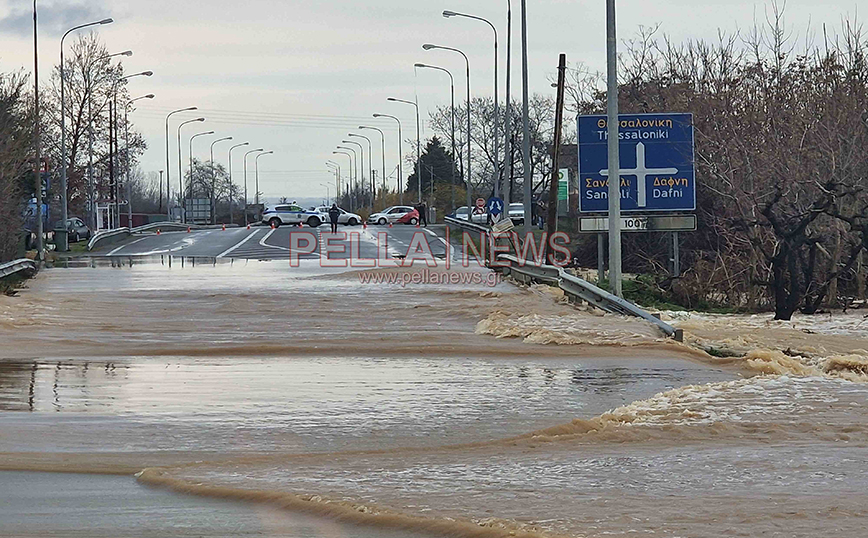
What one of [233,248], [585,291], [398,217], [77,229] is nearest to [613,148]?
[585,291]

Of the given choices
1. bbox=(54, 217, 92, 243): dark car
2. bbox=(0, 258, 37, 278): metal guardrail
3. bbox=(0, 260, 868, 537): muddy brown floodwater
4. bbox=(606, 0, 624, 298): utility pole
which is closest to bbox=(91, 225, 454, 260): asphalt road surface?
bbox=(54, 217, 92, 243): dark car

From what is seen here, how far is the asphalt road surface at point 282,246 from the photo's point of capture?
4416 cm

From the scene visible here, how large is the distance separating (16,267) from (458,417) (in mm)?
19639

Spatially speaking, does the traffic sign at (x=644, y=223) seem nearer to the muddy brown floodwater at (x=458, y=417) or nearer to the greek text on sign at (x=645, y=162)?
the greek text on sign at (x=645, y=162)

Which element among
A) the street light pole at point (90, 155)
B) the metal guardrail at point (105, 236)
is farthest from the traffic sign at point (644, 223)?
the street light pole at point (90, 155)

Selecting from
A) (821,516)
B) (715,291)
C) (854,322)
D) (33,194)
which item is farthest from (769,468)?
(33,194)

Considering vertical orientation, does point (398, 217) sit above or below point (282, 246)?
above

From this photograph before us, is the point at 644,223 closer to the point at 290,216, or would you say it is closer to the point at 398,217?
the point at 290,216

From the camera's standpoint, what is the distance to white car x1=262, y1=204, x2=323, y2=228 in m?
87.6

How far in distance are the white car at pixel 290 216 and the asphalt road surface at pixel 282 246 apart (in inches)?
820

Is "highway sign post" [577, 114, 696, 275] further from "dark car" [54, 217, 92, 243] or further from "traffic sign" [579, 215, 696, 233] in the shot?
"dark car" [54, 217, 92, 243]

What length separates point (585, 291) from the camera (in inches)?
864

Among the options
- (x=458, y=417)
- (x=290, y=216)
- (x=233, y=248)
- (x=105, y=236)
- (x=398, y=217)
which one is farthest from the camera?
(x=398, y=217)

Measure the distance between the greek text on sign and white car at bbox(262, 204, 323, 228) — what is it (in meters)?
57.7
